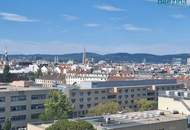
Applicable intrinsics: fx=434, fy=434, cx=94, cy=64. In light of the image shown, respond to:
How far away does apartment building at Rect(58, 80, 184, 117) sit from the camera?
155ft

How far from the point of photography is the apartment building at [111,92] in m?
47.1

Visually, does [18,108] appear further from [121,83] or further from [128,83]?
[128,83]

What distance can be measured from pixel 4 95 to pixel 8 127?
421 centimetres

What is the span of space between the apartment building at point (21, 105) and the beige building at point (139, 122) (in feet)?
47.8

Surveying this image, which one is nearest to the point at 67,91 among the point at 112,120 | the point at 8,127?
the point at 8,127

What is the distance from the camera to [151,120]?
2689 cm

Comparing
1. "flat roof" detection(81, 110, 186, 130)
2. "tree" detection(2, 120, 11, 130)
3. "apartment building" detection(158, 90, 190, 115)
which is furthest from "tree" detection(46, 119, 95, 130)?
"tree" detection(2, 120, 11, 130)

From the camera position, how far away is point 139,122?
25938 millimetres

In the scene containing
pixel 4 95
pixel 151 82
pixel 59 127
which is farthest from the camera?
pixel 151 82

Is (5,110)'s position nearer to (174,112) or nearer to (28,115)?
(28,115)

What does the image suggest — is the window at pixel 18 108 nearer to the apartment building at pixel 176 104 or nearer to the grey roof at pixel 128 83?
the grey roof at pixel 128 83

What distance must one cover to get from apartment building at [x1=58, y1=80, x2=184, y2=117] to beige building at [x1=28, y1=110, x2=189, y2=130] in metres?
18.1

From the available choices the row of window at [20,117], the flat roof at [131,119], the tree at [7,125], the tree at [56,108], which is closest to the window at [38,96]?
the row of window at [20,117]

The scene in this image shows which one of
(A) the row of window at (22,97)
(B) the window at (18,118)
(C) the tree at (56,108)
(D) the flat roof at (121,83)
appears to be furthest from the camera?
(D) the flat roof at (121,83)
